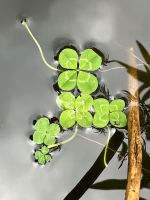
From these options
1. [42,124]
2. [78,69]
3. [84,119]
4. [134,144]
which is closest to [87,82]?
[78,69]

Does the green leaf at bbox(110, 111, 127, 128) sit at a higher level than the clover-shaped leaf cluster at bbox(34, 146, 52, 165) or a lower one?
higher

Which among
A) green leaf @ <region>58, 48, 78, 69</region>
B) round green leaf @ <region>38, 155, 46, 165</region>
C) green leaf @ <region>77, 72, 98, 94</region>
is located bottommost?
round green leaf @ <region>38, 155, 46, 165</region>

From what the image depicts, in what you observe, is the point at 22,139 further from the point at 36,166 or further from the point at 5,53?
the point at 5,53

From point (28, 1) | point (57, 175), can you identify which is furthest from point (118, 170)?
point (28, 1)

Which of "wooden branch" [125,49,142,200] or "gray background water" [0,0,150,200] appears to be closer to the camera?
"wooden branch" [125,49,142,200]

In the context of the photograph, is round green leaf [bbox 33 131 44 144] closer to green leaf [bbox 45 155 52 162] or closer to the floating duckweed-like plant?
the floating duckweed-like plant

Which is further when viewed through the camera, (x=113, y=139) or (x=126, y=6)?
(x=126, y=6)

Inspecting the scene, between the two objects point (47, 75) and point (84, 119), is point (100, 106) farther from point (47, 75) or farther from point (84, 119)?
point (47, 75)

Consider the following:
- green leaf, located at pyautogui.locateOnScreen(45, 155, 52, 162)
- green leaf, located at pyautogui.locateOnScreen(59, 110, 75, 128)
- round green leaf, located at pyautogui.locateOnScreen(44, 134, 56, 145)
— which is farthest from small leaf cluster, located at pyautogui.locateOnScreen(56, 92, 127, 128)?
green leaf, located at pyautogui.locateOnScreen(45, 155, 52, 162)
